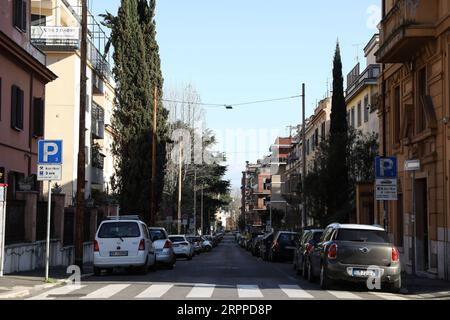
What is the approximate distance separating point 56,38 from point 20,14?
1212 cm

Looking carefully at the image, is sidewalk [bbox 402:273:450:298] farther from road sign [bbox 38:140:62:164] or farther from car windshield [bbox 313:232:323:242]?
road sign [bbox 38:140:62:164]

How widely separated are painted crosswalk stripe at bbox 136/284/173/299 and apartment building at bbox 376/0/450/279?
23.5 ft

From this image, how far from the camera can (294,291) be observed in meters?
16.4

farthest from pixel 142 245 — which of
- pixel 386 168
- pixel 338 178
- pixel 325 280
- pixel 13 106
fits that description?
pixel 338 178

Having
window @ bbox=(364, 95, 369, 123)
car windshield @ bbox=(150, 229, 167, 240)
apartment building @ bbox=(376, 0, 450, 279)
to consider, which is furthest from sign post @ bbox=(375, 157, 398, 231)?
window @ bbox=(364, 95, 369, 123)

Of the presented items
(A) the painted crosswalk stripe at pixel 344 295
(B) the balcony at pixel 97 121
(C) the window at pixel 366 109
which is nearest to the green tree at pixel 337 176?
(C) the window at pixel 366 109

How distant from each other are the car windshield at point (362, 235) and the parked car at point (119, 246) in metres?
6.90

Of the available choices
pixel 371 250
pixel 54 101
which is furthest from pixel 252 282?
pixel 54 101

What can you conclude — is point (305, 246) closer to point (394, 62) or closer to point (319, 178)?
point (394, 62)

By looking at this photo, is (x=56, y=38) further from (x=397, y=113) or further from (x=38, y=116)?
(x=397, y=113)

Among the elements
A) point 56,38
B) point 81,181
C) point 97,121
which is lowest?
point 81,181

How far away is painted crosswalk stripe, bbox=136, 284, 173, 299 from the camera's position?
48.5 ft

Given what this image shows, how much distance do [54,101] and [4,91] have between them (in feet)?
48.9

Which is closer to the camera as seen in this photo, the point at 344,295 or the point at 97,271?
the point at 344,295
